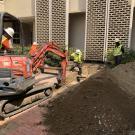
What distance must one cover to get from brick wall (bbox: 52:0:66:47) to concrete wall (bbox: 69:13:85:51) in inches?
48.1

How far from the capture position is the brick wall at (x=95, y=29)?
17.3 metres

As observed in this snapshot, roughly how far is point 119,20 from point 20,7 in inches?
294

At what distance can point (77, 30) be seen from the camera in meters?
19.8

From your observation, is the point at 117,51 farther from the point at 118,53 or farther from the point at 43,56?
the point at 43,56

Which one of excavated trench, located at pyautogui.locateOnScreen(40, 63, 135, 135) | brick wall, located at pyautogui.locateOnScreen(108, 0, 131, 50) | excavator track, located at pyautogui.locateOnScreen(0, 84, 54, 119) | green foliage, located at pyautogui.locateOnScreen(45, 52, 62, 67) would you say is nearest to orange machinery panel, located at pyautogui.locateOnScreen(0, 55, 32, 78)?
excavator track, located at pyautogui.locateOnScreen(0, 84, 54, 119)

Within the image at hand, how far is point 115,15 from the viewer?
16781 mm

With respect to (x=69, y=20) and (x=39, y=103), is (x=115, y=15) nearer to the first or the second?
(x=69, y=20)

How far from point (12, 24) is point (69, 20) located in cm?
1039

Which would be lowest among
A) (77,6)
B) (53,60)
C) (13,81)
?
(13,81)

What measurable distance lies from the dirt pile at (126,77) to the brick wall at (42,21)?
6.33 meters

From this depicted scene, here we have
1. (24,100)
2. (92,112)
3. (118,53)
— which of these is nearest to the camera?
(92,112)

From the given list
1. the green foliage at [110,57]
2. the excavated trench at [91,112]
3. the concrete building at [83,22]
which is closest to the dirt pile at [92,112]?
the excavated trench at [91,112]

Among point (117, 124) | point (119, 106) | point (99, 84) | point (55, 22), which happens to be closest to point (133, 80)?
point (99, 84)

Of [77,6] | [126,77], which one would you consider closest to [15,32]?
[126,77]
